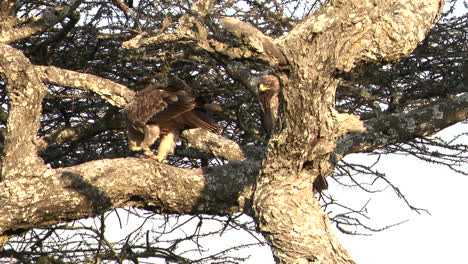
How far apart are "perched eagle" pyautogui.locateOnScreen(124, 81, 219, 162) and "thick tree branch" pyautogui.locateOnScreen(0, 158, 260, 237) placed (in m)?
0.69

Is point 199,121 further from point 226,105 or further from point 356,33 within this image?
point 356,33

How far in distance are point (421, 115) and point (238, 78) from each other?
1.24 meters

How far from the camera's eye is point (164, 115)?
5.84 m

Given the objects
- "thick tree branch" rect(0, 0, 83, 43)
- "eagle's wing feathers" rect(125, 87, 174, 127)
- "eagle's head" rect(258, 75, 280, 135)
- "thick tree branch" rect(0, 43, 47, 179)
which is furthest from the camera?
"eagle's head" rect(258, 75, 280, 135)

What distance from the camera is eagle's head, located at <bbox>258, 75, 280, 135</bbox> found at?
5828 millimetres

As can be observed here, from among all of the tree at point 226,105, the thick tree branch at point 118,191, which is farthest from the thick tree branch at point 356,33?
the thick tree branch at point 118,191

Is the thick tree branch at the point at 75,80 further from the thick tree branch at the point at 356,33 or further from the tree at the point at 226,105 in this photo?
the thick tree branch at the point at 356,33

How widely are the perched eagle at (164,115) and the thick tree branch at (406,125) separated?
0.94 meters

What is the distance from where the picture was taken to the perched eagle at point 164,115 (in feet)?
18.5

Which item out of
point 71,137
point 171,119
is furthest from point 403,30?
point 71,137

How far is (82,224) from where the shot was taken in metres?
6.36

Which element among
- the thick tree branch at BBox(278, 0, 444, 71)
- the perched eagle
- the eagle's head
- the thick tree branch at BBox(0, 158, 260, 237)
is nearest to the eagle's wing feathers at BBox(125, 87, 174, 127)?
the perched eagle

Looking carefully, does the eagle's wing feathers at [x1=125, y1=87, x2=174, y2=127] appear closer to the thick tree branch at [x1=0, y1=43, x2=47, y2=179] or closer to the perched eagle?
the perched eagle

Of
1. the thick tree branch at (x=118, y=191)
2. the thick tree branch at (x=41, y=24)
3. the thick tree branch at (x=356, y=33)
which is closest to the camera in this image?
the thick tree branch at (x=356, y=33)
